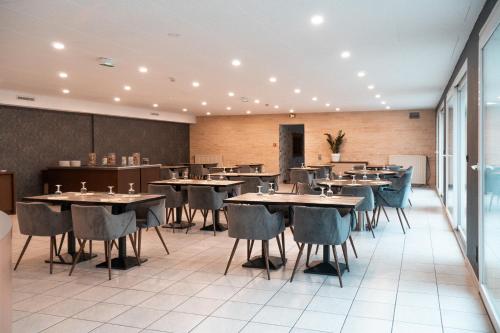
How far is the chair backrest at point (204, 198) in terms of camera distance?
23.7ft

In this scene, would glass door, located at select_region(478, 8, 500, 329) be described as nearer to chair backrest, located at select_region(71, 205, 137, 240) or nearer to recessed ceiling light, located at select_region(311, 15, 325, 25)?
recessed ceiling light, located at select_region(311, 15, 325, 25)

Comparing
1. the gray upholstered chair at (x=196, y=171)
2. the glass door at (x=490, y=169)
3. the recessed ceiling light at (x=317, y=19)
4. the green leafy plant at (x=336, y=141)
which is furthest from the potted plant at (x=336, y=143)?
the glass door at (x=490, y=169)

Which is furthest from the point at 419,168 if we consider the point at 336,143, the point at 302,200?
the point at 302,200

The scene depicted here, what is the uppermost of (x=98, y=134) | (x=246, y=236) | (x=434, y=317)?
(x=98, y=134)

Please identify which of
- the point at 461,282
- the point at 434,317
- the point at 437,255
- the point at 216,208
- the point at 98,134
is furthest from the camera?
the point at 98,134

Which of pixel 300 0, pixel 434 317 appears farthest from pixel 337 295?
pixel 300 0

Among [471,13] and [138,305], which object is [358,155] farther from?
[138,305]

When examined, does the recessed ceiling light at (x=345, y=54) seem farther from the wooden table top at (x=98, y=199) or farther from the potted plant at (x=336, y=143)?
the potted plant at (x=336, y=143)

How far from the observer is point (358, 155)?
1708 centimetres

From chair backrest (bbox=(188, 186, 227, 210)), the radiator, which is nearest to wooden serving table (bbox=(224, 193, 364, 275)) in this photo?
chair backrest (bbox=(188, 186, 227, 210))

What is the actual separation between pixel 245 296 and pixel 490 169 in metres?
2.46

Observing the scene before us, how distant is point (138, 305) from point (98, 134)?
10.7 m

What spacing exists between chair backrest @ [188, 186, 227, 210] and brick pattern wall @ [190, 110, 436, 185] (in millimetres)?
10891

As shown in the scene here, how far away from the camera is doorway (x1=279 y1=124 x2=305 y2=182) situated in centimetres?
1855
